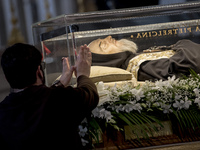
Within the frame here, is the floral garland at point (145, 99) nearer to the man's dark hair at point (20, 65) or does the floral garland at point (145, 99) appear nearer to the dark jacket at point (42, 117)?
the dark jacket at point (42, 117)

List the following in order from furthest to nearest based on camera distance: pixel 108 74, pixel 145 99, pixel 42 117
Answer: pixel 108 74
pixel 145 99
pixel 42 117

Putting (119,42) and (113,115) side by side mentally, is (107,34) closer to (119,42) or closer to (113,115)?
(119,42)

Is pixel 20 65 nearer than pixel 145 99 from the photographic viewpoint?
Yes

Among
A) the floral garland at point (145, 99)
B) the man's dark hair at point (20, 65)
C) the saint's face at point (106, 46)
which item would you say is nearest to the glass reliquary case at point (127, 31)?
the saint's face at point (106, 46)

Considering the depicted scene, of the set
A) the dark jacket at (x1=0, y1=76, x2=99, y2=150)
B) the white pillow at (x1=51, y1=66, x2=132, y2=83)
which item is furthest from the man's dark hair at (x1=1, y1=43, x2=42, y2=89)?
the white pillow at (x1=51, y1=66, x2=132, y2=83)

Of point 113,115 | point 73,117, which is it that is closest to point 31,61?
point 73,117

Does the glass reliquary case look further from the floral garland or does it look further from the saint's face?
the floral garland

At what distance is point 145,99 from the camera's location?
2.15 meters

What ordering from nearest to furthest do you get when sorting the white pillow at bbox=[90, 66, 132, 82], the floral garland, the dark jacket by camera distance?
the dark jacket → the floral garland → the white pillow at bbox=[90, 66, 132, 82]

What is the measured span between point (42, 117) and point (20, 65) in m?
0.27

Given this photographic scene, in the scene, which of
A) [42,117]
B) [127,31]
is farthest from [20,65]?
[127,31]

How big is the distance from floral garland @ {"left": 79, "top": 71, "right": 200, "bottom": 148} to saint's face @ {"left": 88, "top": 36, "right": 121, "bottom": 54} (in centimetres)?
28

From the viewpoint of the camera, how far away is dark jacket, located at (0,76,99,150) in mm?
1417

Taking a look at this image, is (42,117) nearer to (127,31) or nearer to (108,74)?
(108,74)
